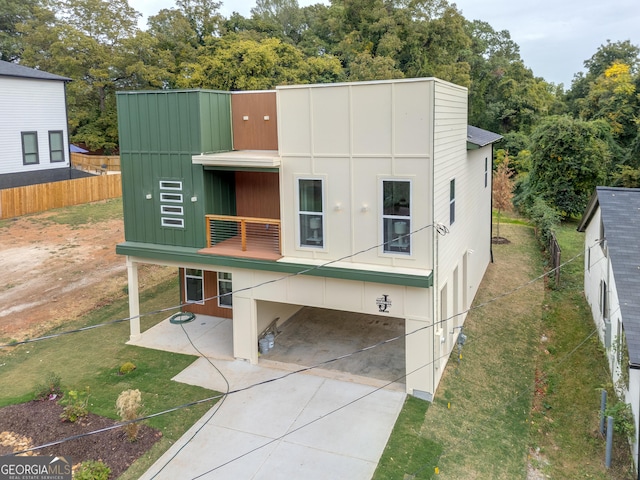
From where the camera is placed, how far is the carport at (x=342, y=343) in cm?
1211

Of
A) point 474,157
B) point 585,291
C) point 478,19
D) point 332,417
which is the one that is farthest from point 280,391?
point 478,19

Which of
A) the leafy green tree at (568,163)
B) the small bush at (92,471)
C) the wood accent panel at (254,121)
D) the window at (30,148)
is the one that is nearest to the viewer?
the small bush at (92,471)

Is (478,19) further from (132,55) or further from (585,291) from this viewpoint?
(585,291)

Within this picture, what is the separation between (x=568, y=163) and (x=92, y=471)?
1118 inches

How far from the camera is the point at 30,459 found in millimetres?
8633

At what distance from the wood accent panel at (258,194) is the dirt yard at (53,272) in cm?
668

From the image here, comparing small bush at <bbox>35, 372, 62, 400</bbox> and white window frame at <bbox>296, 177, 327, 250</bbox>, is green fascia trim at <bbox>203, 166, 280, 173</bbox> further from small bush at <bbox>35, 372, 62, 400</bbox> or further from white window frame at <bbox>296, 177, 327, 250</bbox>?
small bush at <bbox>35, 372, 62, 400</bbox>

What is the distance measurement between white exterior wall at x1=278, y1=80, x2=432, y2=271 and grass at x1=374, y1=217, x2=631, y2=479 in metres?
3.10

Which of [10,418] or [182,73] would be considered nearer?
[10,418]

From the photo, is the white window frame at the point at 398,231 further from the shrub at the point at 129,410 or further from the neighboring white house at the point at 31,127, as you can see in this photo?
the neighboring white house at the point at 31,127

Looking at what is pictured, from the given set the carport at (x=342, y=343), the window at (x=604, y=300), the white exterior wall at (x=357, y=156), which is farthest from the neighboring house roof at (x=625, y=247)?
the carport at (x=342, y=343)

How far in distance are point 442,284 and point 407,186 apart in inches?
96.2

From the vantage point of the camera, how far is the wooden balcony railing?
39.7ft

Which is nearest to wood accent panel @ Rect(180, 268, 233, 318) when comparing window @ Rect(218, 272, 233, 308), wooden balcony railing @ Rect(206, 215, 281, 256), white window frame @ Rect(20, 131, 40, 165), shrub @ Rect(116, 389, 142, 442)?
window @ Rect(218, 272, 233, 308)
